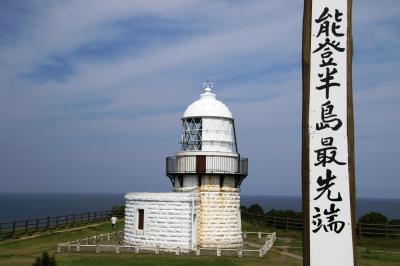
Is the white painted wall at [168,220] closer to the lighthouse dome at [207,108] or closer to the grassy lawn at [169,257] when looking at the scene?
the grassy lawn at [169,257]

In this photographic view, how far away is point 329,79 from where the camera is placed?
6883mm

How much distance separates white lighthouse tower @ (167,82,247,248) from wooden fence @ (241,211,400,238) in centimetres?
673

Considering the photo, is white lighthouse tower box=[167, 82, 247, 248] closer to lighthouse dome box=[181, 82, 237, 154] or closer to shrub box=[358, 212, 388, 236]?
lighthouse dome box=[181, 82, 237, 154]

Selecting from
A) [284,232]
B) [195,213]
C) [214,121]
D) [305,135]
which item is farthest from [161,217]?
[305,135]

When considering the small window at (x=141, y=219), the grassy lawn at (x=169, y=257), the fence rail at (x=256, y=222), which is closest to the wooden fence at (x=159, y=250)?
the grassy lawn at (x=169, y=257)

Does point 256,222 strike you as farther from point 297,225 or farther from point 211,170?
point 211,170

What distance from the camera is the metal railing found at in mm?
27609

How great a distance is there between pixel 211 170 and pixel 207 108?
3843 mm

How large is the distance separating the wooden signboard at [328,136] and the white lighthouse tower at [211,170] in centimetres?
2072

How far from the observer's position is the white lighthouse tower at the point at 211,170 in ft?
90.4

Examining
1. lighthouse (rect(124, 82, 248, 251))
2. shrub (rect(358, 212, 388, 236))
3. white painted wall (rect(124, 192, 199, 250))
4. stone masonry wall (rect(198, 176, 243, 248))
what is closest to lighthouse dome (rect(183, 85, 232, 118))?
lighthouse (rect(124, 82, 248, 251))

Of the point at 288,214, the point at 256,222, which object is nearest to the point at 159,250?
the point at 288,214

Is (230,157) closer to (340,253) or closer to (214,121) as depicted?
(214,121)

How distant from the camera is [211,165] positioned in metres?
27.6
